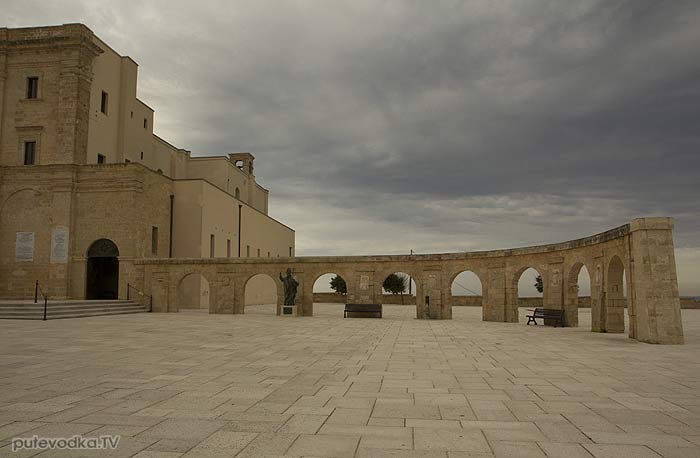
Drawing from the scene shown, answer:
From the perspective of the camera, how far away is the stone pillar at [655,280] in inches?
555

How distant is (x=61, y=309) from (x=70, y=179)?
10257 millimetres

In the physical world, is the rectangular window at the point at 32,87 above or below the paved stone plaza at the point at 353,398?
above

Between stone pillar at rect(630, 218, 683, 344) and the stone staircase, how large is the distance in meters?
20.9

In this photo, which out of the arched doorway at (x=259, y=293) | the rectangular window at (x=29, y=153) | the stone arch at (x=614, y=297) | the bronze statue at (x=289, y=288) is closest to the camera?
the stone arch at (x=614, y=297)

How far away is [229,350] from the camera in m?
11.6

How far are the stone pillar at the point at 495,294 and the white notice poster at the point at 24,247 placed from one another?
2488cm

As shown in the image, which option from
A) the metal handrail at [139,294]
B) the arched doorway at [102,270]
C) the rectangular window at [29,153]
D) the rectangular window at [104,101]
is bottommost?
the metal handrail at [139,294]

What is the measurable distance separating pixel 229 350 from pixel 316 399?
5.45 m

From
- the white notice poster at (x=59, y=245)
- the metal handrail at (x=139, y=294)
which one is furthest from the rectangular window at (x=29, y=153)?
the metal handrail at (x=139, y=294)

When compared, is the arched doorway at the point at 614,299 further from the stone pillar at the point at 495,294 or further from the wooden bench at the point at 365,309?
the wooden bench at the point at 365,309

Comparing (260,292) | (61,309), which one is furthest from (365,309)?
(260,292)

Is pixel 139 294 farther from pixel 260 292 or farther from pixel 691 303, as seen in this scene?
pixel 691 303

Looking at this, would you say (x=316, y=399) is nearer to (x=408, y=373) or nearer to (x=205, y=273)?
(x=408, y=373)

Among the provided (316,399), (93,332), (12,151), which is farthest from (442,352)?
(12,151)
